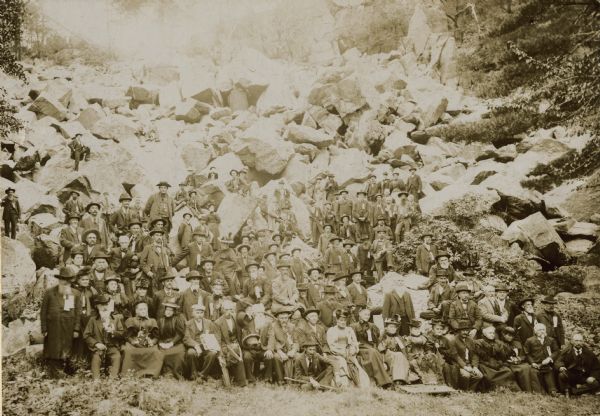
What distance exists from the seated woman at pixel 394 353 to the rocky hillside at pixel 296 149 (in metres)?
2.51

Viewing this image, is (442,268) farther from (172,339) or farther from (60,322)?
(60,322)

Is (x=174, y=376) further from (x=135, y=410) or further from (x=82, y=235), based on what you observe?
(x=82, y=235)

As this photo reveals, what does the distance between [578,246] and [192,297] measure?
294 inches

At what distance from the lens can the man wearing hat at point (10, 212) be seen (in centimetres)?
760

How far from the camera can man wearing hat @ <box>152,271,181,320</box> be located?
21.0ft

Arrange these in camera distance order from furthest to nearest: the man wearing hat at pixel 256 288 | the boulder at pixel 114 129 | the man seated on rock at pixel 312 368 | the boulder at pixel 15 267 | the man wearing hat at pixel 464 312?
the boulder at pixel 114 129 < the man wearing hat at pixel 256 288 < the man wearing hat at pixel 464 312 < the boulder at pixel 15 267 < the man seated on rock at pixel 312 368

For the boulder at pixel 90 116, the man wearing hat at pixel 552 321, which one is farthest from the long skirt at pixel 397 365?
the boulder at pixel 90 116

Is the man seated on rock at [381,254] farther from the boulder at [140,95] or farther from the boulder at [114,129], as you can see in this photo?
the boulder at [140,95]

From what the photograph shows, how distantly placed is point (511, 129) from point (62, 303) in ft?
34.6

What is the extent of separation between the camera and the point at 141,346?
582 cm

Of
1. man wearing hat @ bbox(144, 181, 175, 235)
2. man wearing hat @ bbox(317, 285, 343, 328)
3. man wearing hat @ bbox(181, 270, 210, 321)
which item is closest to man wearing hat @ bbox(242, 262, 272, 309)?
man wearing hat @ bbox(317, 285, 343, 328)

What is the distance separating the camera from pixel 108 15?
399 inches

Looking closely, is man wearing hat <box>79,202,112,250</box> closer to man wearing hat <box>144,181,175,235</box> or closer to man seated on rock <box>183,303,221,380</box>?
man wearing hat <box>144,181,175,235</box>

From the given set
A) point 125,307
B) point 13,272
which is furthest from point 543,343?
point 13,272
